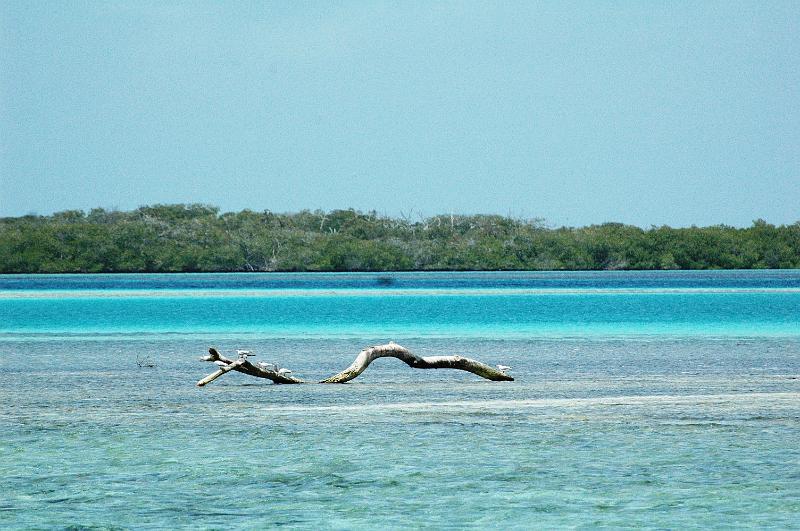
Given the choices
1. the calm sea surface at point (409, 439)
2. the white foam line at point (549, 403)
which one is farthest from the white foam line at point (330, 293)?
the white foam line at point (549, 403)

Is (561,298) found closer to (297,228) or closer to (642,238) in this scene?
(642,238)

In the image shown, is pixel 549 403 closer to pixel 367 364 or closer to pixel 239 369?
pixel 367 364

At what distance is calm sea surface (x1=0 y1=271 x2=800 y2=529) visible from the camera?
37.3ft

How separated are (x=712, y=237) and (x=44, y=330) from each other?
353ft

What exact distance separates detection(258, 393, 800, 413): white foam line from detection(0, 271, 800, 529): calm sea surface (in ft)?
0.18

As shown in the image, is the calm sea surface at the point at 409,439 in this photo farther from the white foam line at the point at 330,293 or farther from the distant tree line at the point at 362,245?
the distant tree line at the point at 362,245

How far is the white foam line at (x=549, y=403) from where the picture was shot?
18031 mm

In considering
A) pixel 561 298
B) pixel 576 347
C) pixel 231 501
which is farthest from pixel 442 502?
pixel 561 298

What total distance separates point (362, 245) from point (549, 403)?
129662mm

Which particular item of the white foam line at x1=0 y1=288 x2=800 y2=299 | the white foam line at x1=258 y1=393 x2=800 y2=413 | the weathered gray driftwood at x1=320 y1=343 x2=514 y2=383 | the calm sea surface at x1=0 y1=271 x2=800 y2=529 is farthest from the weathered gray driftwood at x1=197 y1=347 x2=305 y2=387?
the white foam line at x1=0 y1=288 x2=800 y2=299

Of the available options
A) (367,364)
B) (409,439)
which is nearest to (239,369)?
(367,364)

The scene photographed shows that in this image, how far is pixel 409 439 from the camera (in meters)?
15.1

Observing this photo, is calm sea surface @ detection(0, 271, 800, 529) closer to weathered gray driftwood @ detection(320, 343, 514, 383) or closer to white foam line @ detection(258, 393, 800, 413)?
white foam line @ detection(258, 393, 800, 413)

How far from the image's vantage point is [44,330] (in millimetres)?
41812
